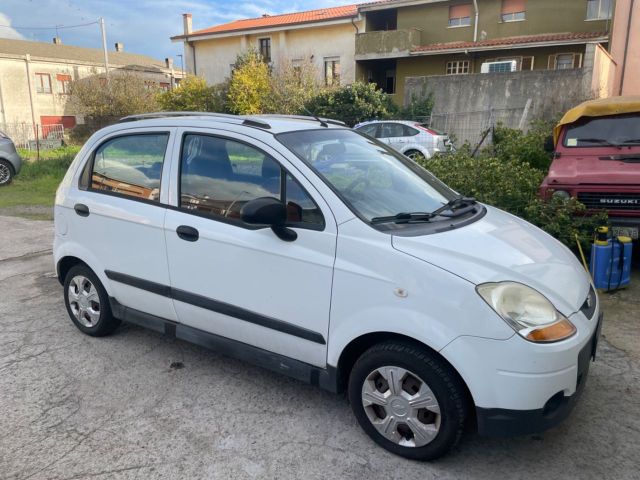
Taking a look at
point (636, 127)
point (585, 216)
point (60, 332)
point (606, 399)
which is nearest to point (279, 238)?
point (606, 399)

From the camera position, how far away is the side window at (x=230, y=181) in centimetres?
296

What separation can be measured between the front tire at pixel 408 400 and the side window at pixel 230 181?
894 mm

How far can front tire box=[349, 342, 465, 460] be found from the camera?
98.1 inches

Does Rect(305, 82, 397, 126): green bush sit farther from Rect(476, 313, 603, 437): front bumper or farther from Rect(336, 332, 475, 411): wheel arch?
Rect(476, 313, 603, 437): front bumper

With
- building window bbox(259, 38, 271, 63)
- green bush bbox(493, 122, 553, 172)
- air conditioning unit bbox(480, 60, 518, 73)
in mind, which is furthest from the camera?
building window bbox(259, 38, 271, 63)

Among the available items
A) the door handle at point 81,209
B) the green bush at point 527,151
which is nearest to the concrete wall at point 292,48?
the green bush at point 527,151

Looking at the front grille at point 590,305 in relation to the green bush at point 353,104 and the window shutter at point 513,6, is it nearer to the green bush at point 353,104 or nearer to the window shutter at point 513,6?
the green bush at point 353,104

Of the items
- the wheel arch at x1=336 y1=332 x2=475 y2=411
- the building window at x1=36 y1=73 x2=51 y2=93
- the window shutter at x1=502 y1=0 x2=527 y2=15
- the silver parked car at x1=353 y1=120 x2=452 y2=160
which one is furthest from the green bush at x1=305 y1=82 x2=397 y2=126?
the building window at x1=36 y1=73 x2=51 y2=93

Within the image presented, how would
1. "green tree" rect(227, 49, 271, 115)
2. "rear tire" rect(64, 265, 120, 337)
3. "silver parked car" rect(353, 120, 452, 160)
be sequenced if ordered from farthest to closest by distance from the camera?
"green tree" rect(227, 49, 271, 115)
"silver parked car" rect(353, 120, 452, 160)
"rear tire" rect(64, 265, 120, 337)

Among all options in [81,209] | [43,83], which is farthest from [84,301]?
[43,83]

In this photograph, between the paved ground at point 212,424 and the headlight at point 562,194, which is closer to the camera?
the paved ground at point 212,424

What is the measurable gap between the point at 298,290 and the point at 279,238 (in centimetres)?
32

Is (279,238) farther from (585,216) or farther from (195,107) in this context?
(195,107)

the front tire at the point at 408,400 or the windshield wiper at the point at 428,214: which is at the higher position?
the windshield wiper at the point at 428,214
